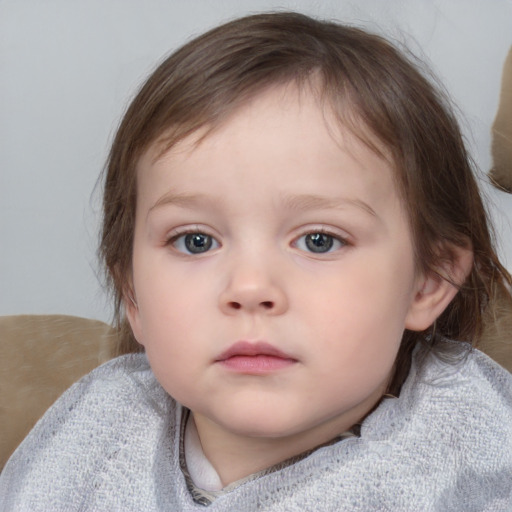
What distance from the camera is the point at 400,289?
122cm

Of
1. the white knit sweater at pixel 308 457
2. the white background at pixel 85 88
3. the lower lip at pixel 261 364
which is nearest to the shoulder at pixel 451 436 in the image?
the white knit sweater at pixel 308 457

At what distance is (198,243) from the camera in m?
1.20

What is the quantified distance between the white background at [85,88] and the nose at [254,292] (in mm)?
648

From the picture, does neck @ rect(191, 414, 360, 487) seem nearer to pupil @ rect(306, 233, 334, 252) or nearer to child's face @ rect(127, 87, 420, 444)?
child's face @ rect(127, 87, 420, 444)

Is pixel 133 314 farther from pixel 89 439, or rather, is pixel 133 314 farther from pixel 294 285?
pixel 294 285

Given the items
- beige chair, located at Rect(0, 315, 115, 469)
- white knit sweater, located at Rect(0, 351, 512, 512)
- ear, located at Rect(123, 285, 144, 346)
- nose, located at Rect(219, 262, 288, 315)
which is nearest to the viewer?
nose, located at Rect(219, 262, 288, 315)

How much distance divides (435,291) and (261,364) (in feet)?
1.05

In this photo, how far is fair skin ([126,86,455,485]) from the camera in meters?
1.13

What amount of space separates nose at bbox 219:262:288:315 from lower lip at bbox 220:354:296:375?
5cm

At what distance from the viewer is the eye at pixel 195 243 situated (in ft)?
3.94

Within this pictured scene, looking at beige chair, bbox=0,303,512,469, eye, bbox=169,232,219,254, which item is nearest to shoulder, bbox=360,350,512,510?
eye, bbox=169,232,219,254

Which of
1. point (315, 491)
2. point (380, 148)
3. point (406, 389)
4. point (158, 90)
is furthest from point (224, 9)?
point (315, 491)

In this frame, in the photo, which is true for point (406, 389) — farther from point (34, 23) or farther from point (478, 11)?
point (34, 23)

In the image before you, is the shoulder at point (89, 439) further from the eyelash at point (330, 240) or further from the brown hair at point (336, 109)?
the eyelash at point (330, 240)
